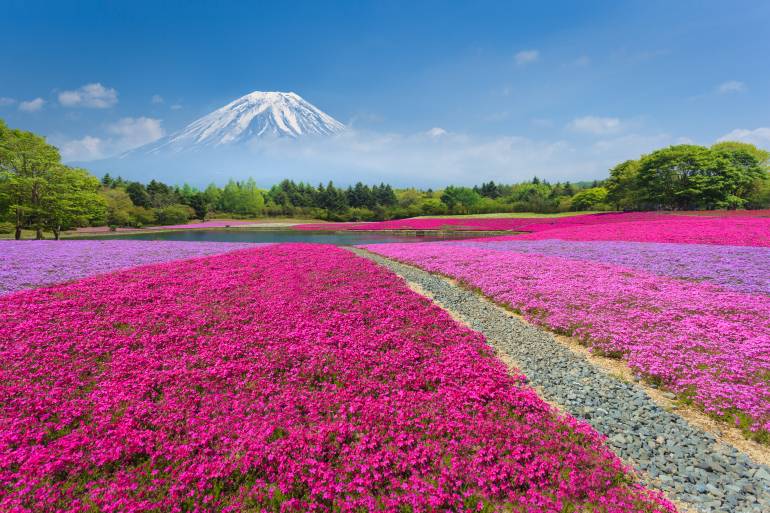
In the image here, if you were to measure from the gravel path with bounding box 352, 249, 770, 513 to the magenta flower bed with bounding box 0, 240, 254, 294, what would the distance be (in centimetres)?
1909

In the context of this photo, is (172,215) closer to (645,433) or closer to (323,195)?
(323,195)

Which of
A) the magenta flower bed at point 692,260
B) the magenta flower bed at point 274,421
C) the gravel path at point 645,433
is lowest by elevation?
the gravel path at point 645,433

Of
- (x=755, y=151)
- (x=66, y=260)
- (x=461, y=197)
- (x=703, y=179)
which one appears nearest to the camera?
(x=66, y=260)

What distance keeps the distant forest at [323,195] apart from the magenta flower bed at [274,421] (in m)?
39.8

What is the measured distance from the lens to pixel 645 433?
5949 mm

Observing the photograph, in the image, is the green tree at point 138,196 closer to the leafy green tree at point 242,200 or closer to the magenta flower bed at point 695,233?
the leafy green tree at point 242,200

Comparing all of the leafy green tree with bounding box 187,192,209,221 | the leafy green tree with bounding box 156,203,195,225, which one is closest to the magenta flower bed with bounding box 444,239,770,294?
the leafy green tree with bounding box 156,203,195,225

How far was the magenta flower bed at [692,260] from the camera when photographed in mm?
14245

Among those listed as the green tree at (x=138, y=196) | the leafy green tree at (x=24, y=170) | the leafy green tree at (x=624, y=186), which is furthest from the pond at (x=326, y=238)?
the green tree at (x=138, y=196)

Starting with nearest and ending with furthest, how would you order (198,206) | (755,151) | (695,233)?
(695,233) < (755,151) < (198,206)

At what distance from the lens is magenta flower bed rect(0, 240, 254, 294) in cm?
1423

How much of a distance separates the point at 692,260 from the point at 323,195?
110298 mm

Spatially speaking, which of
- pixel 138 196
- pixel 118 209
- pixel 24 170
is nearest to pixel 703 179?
pixel 24 170

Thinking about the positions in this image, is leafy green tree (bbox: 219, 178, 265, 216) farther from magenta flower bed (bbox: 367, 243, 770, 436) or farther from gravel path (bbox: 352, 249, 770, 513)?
gravel path (bbox: 352, 249, 770, 513)
